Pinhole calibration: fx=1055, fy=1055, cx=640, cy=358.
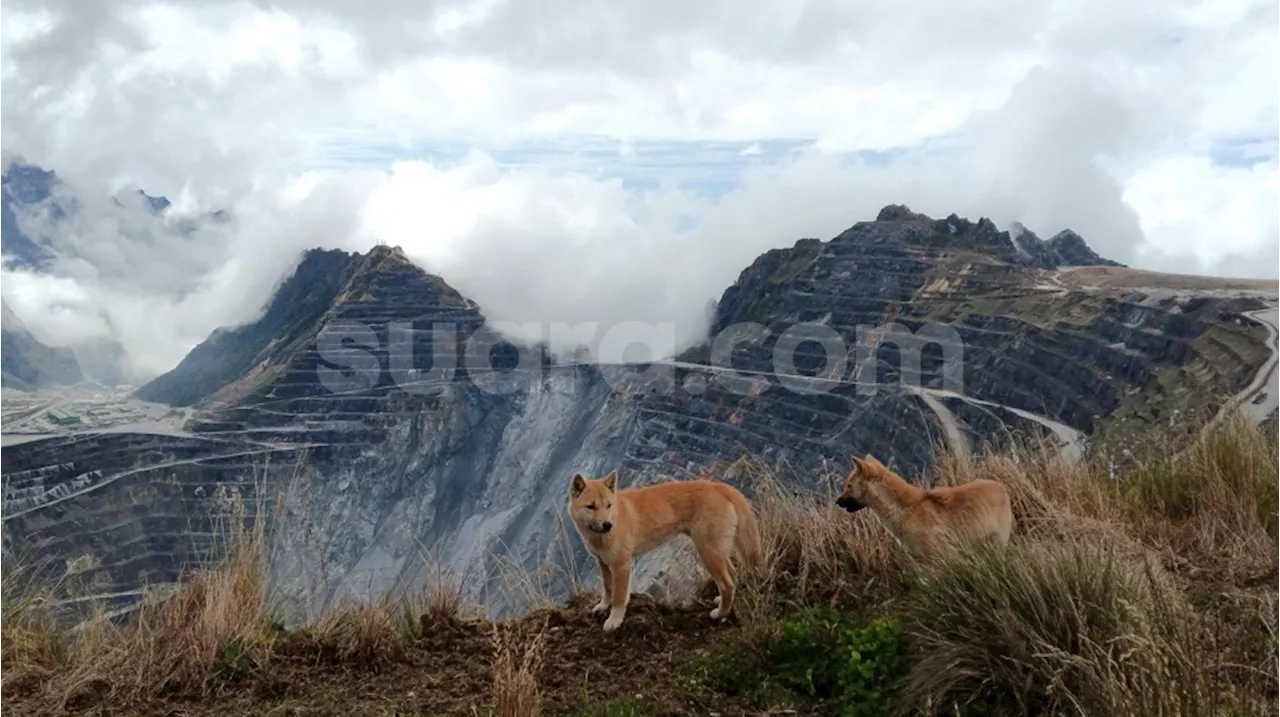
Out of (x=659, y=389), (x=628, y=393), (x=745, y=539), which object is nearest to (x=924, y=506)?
(x=745, y=539)

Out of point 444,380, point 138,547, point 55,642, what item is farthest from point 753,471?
point 444,380

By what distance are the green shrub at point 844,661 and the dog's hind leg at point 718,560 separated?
83 cm

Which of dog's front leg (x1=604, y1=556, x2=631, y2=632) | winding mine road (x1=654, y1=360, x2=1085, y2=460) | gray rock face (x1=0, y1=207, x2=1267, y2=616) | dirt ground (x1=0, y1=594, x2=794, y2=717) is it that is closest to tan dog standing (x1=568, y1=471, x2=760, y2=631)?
dog's front leg (x1=604, y1=556, x2=631, y2=632)

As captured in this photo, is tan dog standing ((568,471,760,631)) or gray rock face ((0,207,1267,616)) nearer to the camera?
tan dog standing ((568,471,760,631))

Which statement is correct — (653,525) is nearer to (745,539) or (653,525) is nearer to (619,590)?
(619,590)

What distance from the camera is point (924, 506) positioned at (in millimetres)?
6844

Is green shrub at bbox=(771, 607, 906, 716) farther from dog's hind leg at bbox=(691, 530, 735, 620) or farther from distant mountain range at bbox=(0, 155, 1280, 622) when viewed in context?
distant mountain range at bbox=(0, 155, 1280, 622)

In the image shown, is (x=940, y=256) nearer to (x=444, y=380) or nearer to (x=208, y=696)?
(x=444, y=380)

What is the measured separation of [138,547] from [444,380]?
69.9 m

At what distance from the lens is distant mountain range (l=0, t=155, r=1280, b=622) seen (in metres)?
78.5

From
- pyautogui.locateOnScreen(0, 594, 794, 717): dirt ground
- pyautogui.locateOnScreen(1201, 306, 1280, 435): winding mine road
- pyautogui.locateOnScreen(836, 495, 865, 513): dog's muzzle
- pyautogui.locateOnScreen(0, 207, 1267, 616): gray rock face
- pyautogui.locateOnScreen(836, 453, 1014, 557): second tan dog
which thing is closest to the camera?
pyautogui.locateOnScreen(0, 594, 794, 717): dirt ground

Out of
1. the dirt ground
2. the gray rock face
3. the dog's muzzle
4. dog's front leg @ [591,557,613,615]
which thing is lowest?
the gray rock face

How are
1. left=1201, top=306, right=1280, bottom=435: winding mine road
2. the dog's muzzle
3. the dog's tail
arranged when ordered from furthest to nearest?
left=1201, top=306, right=1280, bottom=435: winding mine road
the dog's tail
the dog's muzzle

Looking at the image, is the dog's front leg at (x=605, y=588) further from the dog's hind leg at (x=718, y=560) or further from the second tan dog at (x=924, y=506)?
the second tan dog at (x=924, y=506)
